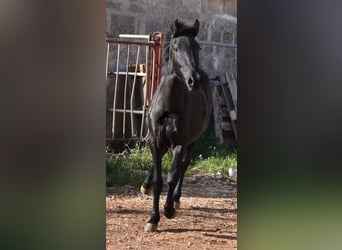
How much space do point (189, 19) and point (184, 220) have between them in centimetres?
304

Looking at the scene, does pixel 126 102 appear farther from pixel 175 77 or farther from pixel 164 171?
pixel 175 77

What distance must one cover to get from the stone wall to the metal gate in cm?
26

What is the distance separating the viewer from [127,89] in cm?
560

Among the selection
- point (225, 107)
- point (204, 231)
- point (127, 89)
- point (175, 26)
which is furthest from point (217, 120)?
point (175, 26)

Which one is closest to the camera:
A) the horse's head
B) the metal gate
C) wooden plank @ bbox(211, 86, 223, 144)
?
the horse's head

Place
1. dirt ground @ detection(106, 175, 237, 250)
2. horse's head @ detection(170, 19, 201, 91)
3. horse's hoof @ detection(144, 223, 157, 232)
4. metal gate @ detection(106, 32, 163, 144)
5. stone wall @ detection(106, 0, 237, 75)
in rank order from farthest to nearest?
stone wall @ detection(106, 0, 237, 75), metal gate @ detection(106, 32, 163, 144), horse's hoof @ detection(144, 223, 157, 232), dirt ground @ detection(106, 175, 237, 250), horse's head @ detection(170, 19, 201, 91)

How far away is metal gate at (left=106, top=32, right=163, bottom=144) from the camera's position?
5266 millimetres

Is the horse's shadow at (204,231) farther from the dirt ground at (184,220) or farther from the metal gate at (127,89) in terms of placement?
the metal gate at (127,89)

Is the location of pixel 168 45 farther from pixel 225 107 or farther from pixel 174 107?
pixel 225 107

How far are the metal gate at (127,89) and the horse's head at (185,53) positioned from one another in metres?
1.99

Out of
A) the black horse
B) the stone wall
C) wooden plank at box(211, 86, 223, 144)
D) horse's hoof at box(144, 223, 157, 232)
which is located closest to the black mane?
the black horse

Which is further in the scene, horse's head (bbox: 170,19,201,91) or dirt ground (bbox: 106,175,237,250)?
dirt ground (bbox: 106,175,237,250)

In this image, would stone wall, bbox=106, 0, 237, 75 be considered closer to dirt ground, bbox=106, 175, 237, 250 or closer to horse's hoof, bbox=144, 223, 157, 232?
dirt ground, bbox=106, 175, 237, 250
